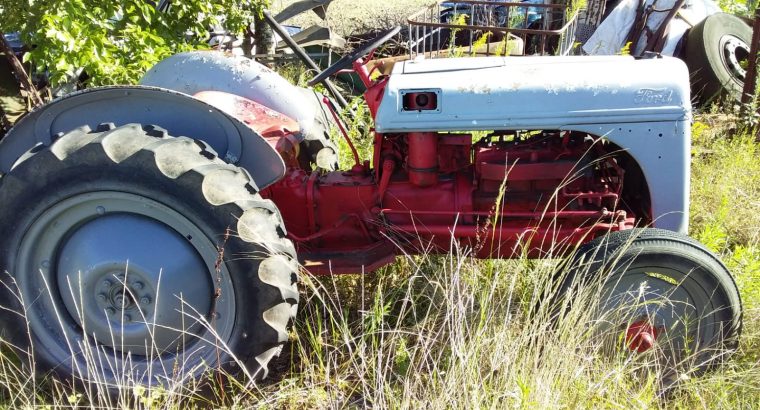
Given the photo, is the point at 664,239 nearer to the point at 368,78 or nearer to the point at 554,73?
the point at 554,73

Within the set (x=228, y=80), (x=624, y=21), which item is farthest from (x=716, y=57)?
(x=228, y=80)

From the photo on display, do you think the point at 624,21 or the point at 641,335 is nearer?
the point at 641,335

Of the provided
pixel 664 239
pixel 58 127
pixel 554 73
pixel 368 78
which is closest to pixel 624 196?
pixel 664 239

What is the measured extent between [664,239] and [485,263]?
3.12 feet

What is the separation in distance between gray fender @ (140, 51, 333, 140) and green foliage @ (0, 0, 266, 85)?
2.75 ft

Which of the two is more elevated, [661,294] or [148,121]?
[148,121]

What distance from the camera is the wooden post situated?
13.8 ft

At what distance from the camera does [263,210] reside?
7.59ft

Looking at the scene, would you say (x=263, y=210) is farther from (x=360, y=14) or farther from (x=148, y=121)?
(x=360, y=14)

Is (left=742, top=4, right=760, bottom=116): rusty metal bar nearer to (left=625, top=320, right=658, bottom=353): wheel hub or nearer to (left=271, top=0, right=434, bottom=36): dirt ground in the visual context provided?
(left=625, top=320, right=658, bottom=353): wheel hub

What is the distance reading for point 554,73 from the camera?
2.47m

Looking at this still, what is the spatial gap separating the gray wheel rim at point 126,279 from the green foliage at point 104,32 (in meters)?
1.75

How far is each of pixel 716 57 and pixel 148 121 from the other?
17.8ft

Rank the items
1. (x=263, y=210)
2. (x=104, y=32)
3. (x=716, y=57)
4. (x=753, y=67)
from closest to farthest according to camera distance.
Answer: (x=263, y=210)
(x=104, y=32)
(x=753, y=67)
(x=716, y=57)
